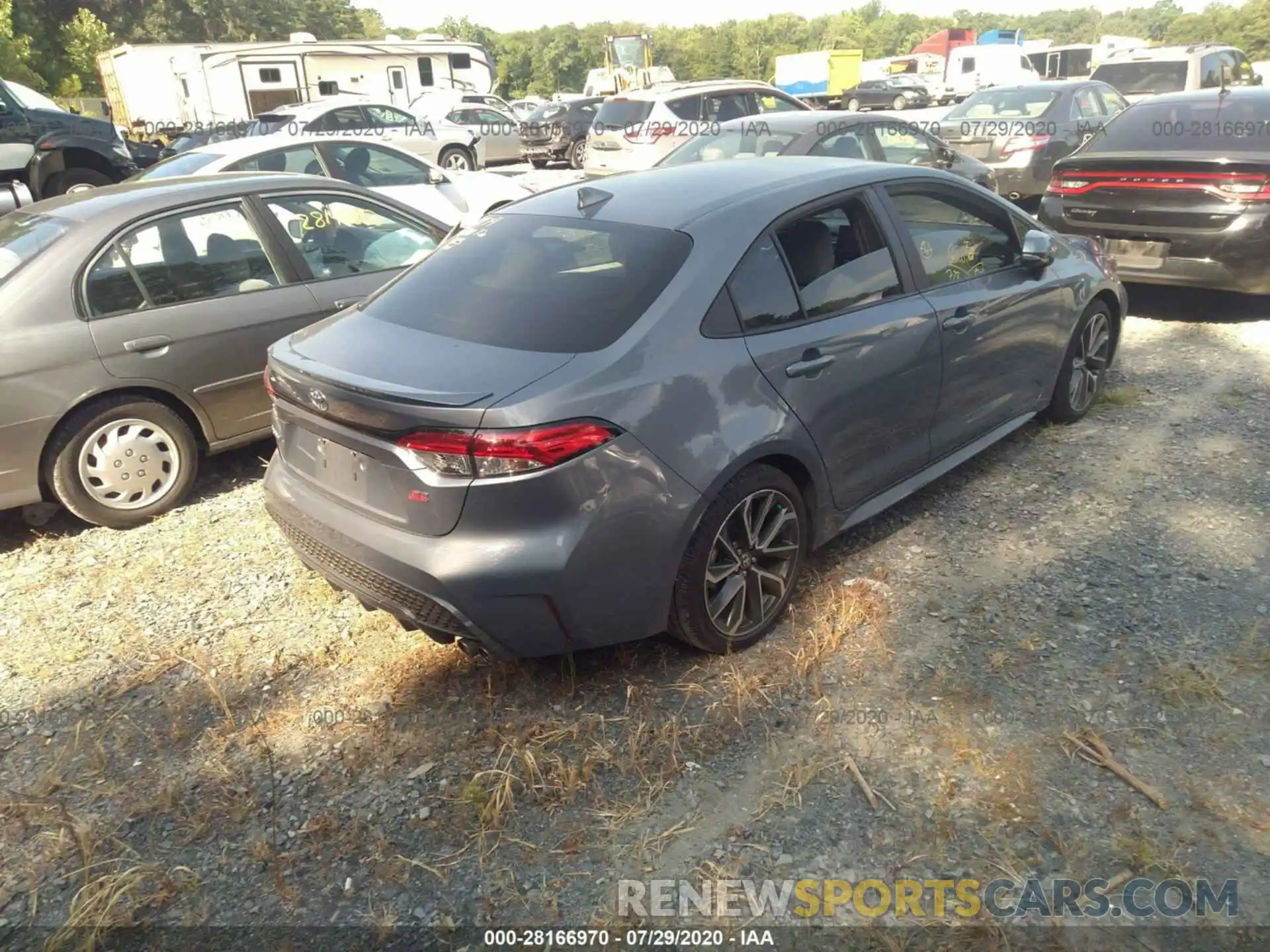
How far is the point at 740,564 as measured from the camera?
10.6 ft

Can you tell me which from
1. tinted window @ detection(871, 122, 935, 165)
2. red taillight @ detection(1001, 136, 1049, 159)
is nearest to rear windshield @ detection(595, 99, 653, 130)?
tinted window @ detection(871, 122, 935, 165)

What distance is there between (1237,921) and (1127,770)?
50cm

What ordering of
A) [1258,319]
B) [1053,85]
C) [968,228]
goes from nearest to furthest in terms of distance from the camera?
1. [968,228]
2. [1258,319]
3. [1053,85]

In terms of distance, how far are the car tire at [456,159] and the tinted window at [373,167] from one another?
9706 mm

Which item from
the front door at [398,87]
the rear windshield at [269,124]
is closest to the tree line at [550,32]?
the front door at [398,87]

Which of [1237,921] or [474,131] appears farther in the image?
[474,131]

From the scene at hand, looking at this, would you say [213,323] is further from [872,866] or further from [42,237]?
[872,866]

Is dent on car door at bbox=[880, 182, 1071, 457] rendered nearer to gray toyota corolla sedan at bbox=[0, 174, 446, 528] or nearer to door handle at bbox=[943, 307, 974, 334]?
door handle at bbox=[943, 307, 974, 334]

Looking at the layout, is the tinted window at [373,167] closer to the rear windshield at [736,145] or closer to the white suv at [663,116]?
the rear windshield at [736,145]

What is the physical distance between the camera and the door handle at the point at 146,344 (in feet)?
14.4

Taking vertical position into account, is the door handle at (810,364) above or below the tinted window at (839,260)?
below

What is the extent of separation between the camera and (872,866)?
2.46 metres

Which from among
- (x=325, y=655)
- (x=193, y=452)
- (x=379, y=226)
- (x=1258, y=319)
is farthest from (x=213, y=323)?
(x=1258, y=319)

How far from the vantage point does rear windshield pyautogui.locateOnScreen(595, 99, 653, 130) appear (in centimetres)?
1340
